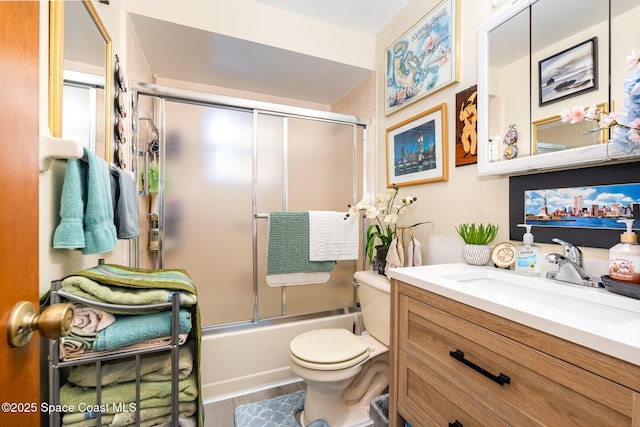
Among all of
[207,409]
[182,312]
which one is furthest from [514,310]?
[207,409]

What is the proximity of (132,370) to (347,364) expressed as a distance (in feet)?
2.83

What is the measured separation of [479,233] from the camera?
1253 mm

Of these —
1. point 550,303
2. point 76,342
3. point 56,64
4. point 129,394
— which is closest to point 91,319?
point 76,342

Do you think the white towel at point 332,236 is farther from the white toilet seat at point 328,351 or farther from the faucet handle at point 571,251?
the faucet handle at point 571,251

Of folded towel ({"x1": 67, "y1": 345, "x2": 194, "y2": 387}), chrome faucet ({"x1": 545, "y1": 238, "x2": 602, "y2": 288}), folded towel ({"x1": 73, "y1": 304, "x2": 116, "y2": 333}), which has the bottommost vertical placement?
folded towel ({"x1": 67, "y1": 345, "x2": 194, "y2": 387})

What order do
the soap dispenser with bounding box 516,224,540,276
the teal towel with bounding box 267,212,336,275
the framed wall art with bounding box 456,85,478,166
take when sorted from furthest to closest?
1. the teal towel with bounding box 267,212,336,275
2. the framed wall art with bounding box 456,85,478,166
3. the soap dispenser with bounding box 516,224,540,276

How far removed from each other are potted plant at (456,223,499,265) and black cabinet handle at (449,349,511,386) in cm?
55

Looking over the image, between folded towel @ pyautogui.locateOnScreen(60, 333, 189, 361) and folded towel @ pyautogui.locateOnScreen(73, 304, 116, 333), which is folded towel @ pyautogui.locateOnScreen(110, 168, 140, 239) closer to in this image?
folded towel @ pyautogui.locateOnScreen(73, 304, 116, 333)

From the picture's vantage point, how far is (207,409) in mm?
1538

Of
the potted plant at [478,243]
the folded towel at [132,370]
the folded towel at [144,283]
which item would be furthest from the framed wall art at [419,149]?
the folded towel at [132,370]

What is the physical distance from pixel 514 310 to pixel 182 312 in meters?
1.00

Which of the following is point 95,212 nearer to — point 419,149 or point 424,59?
point 419,149

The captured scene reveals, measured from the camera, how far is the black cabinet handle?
68cm

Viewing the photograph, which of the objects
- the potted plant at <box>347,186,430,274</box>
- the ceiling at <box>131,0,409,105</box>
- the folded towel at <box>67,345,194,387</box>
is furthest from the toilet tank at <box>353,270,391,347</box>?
the ceiling at <box>131,0,409,105</box>
